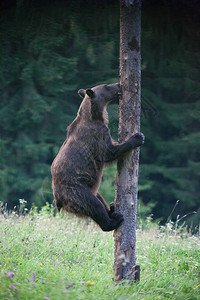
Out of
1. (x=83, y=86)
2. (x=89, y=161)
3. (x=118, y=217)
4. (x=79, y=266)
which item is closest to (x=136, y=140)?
(x=89, y=161)

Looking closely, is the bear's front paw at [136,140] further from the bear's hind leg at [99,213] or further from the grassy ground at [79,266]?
the grassy ground at [79,266]

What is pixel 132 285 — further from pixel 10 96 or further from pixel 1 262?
pixel 10 96

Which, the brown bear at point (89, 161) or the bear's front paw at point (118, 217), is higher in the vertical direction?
the brown bear at point (89, 161)

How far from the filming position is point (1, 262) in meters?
4.08

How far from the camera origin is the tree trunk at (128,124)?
3.98 metres

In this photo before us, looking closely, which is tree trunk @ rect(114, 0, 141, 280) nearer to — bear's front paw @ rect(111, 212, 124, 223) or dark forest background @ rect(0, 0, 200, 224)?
bear's front paw @ rect(111, 212, 124, 223)

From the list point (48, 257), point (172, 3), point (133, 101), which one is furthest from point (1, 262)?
point (172, 3)

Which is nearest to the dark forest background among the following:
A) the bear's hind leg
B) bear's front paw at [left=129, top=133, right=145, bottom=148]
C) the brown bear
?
the brown bear

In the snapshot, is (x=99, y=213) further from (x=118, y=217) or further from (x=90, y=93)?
(x=90, y=93)

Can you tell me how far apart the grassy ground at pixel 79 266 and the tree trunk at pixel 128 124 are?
357 millimetres

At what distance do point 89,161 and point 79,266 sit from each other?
142 cm

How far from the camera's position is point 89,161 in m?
4.38

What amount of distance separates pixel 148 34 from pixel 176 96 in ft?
7.72

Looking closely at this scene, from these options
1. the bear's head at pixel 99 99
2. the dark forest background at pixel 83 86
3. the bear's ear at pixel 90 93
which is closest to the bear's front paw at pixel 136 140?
the bear's head at pixel 99 99
